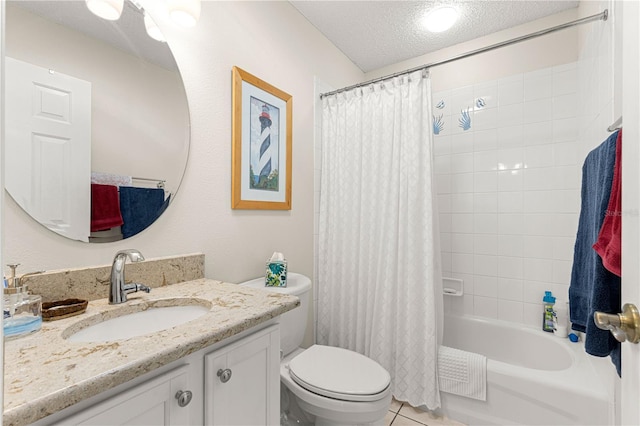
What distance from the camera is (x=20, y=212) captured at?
896 mm

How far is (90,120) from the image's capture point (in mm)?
1042

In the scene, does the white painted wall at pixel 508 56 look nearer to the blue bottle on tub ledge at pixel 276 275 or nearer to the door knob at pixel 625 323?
the blue bottle on tub ledge at pixel 276 275

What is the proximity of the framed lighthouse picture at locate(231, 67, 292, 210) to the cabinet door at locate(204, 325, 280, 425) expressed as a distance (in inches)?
30.7

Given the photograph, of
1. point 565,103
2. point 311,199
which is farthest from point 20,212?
point 565,103

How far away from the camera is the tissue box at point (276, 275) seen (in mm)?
1520

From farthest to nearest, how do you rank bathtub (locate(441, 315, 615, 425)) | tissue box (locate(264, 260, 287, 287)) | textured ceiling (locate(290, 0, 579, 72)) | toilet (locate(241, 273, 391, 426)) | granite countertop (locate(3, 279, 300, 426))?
textured ceiling (locate(290, 0, 579, 72)) → tissue box (locate(264, 260, 287, 287)) → bathtub (locate(441, 315, 615, 425)) → toilet (locate(241, 273, 391, 426)) → granite countertop (locate(3, 279, 300, 426))

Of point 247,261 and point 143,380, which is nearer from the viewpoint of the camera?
point 143,380

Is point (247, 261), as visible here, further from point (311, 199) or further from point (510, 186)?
point (510, 186)

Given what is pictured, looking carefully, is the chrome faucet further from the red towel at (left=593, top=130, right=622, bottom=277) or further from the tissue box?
the red towel at (left=593, top=130, right=622, bottom=277)

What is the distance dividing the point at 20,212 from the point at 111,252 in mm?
272

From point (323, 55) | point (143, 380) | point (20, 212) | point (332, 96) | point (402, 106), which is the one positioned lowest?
point (143, 380)

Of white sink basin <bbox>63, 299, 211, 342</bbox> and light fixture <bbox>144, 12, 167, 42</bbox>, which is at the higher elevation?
light fixture <bbox>144, 12, 167, 42</bbox>

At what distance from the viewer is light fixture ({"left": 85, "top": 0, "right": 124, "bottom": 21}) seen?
105cm

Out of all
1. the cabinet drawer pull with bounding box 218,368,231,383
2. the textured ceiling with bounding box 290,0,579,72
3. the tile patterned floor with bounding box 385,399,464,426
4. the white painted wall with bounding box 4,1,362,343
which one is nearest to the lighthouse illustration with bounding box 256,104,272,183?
the white painted wall with bounding box 4,1,362,343
